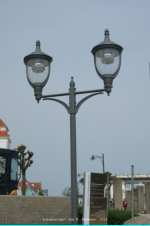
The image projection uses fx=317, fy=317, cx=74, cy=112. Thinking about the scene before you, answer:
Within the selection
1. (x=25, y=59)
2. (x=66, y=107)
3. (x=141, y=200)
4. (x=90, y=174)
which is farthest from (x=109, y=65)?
(x=141, y=200)

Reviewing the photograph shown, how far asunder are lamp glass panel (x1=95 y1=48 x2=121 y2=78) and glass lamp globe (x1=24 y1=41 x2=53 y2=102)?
1352mm

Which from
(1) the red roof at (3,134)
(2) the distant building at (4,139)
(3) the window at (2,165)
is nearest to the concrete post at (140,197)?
(3) the window at (2,165)

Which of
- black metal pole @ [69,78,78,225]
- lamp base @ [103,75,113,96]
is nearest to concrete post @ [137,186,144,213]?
black metal pole @ [69,78,78,225]

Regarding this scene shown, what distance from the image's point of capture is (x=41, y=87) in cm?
793

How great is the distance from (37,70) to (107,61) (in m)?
1.78

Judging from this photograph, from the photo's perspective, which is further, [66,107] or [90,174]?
[90,174]

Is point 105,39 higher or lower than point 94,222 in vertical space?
higher

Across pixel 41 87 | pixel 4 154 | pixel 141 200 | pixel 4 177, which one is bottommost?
pixel 141 200

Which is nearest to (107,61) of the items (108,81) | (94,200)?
(108,81)

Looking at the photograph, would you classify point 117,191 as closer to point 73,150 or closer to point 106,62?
point 73,150

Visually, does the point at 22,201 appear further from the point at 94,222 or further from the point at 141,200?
the point at 141,200

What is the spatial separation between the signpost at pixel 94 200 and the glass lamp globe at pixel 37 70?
3667mm

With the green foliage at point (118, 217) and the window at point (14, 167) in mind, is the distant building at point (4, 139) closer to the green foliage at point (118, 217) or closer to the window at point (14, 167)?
the window at point (14, 167)

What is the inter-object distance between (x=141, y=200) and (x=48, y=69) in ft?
53.7
